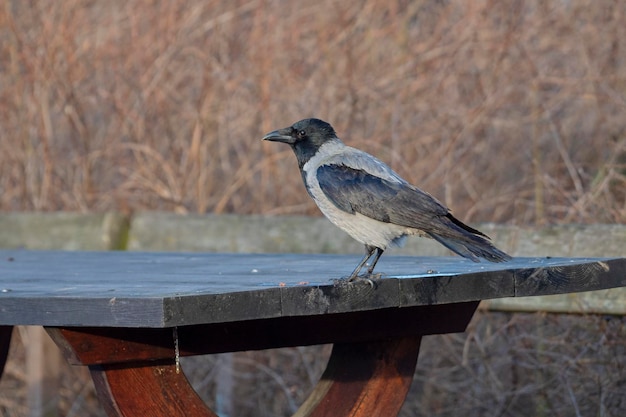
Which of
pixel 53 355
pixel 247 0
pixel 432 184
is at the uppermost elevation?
pixel 247 0

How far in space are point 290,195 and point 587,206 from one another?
226 centimetres

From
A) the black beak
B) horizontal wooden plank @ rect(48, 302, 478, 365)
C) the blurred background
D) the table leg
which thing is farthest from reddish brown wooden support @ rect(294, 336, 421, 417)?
the blurred background

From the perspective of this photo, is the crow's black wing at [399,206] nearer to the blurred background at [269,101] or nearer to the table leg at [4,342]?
the table leg at [4,342]

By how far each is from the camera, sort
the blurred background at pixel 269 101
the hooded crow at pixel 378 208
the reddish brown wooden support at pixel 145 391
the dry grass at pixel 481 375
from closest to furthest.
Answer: the reddish brown wooden support at pixel 145 391
the hooded crow at pixel 378 208
the dry grass at pixel 481 375
the blurred background at pixel 269 101

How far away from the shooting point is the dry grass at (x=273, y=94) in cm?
661

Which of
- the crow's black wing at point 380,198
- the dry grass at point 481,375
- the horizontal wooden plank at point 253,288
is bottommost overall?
the dry grass at point 481,375

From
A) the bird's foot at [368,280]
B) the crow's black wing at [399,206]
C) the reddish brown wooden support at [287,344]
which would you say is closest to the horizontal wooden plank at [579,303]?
the reddish brown wooden support at [287,344]

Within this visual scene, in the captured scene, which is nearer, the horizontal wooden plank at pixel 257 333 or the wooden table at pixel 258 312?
the wooden table at pixel 258 312

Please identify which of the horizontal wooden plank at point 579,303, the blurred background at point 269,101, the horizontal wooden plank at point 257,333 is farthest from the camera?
the blurred background at point 269,101

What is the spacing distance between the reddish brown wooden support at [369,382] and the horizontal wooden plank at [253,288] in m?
0.26

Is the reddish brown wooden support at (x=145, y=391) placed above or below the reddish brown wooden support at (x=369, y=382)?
above

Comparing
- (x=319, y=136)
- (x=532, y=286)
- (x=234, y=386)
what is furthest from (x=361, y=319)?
(x=234, y=386)

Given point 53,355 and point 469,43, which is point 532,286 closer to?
point 53,355

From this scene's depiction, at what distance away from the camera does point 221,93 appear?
730cm
